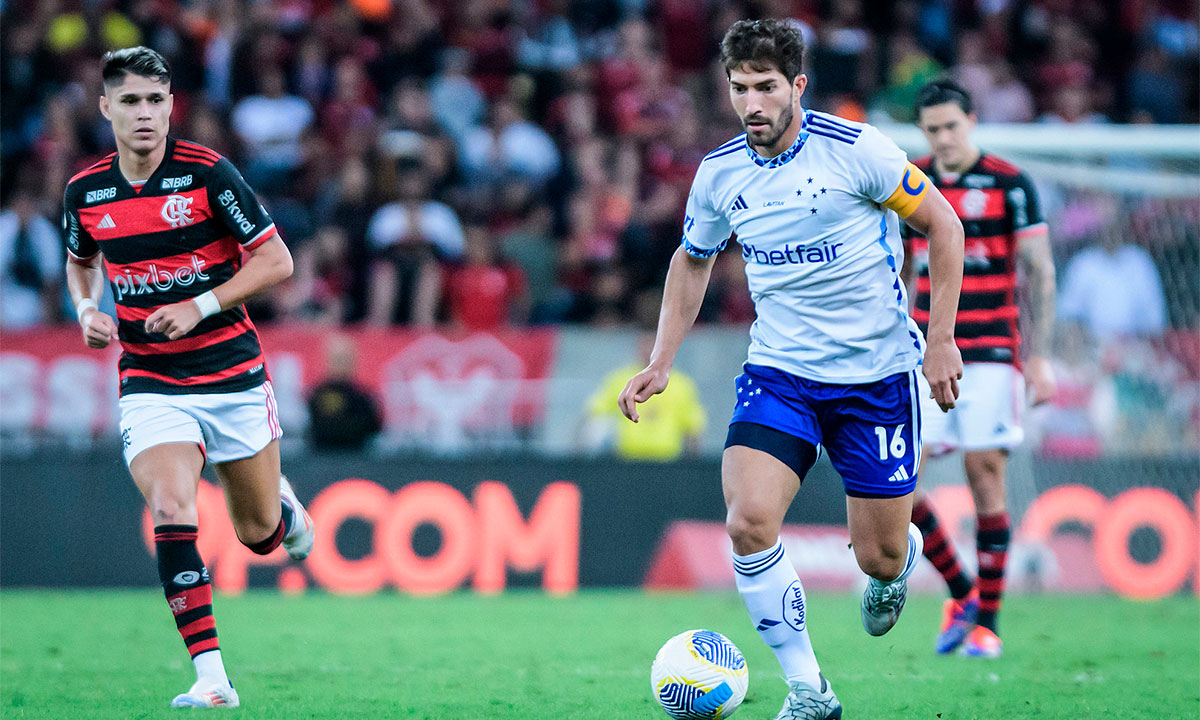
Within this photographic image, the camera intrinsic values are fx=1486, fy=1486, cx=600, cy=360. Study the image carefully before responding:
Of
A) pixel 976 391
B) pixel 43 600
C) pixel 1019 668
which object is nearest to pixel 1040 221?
pixel 976 391

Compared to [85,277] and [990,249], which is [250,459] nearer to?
[85,277]

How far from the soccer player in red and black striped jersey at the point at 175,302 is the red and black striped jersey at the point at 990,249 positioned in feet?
11.9

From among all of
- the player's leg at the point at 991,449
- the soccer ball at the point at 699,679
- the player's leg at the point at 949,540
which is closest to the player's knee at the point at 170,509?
the soccer ball at the point at 699,679

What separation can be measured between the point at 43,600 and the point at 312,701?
18.9 feet

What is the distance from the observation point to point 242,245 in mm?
6301

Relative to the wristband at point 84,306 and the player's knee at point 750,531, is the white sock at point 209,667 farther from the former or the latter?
the player's knee at point 750,531

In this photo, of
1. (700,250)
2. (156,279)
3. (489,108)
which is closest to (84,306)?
(156,279)

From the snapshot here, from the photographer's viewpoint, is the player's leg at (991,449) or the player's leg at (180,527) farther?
the player's leg at (991,449)

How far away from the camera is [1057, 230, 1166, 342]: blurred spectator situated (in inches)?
519

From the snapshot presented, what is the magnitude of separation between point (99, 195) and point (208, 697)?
2.13m

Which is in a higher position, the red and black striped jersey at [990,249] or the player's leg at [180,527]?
the red and black striped jersey at [990,249]

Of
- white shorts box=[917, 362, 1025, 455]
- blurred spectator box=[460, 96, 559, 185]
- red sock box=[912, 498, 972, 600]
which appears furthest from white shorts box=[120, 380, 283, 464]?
blurred spectator box=[460, 96, 559, 185]

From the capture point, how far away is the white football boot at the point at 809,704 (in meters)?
5.26

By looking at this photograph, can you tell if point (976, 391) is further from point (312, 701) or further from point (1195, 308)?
point (1195, 308)
